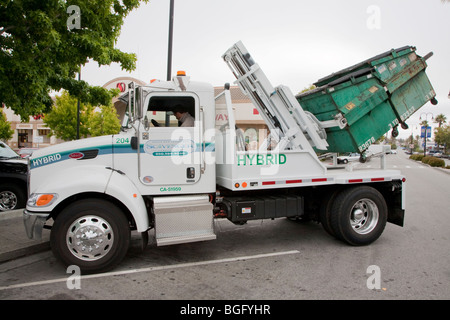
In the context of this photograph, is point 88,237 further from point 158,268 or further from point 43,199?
point 158,268

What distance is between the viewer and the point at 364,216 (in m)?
5.80

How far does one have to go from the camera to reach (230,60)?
5.70 m

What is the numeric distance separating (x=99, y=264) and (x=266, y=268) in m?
2.28

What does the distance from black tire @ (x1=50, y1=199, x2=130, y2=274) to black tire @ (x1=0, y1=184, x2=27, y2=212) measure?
478 cm

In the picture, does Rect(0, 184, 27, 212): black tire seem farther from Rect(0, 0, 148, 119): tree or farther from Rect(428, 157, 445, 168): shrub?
Rect(428, 157, 445, 168): shrub

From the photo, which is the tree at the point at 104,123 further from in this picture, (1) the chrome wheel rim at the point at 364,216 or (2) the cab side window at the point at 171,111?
(1) the chrome wheel rim at the point at 364,216

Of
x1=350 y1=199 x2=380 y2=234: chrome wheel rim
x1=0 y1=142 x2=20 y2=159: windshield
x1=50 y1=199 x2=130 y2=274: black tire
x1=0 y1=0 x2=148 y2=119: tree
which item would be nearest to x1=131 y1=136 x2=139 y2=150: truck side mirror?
x1=50 y1=199 x2=130 y2=274: black tire

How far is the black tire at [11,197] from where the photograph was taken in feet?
26.7

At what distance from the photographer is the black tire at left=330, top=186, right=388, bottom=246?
5.50m

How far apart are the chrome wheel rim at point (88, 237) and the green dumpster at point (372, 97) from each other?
4.20m

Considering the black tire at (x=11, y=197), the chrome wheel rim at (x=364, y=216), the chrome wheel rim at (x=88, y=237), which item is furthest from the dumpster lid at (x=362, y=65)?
the black tire at (x=11, y=197)

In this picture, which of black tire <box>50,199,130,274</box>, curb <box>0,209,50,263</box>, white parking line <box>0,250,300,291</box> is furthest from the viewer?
curb <box>0,209,50,263</box>

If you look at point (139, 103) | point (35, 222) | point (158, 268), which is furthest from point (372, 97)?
point (35, 222)
